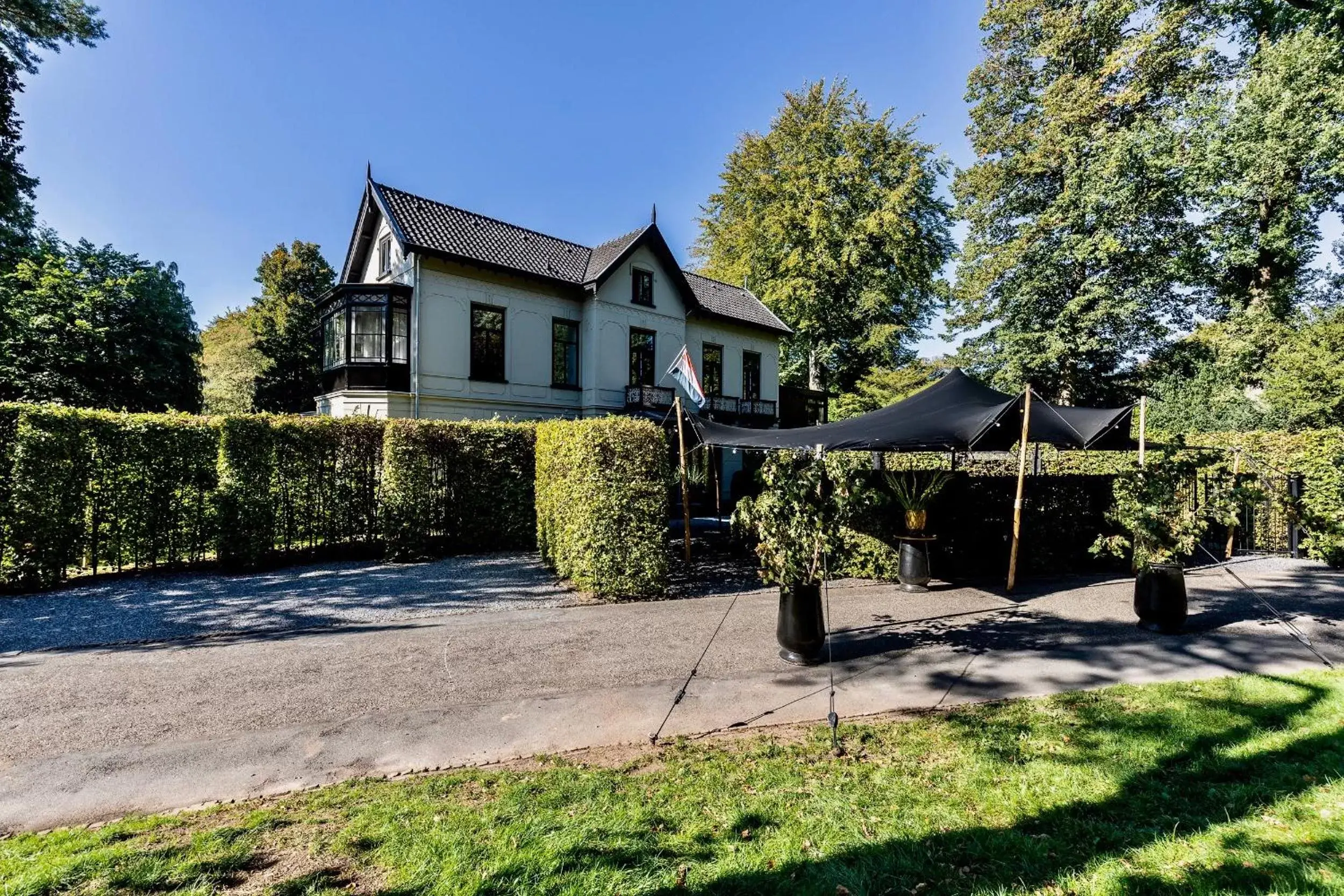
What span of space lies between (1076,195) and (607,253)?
16.2 meters

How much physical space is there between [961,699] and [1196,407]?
33.4m

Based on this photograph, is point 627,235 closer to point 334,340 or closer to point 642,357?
point 642,357

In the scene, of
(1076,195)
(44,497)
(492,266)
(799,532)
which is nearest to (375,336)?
(492,266)

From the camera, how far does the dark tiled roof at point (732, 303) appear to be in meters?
22.1

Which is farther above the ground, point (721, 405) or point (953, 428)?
point (721, 405)

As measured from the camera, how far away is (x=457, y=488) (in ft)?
34.3

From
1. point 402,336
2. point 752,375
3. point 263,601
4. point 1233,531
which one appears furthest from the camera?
point 752,375

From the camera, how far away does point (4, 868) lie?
2.29m

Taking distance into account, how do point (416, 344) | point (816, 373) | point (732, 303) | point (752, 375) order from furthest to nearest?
point (816, 373) → point (752, 375) → point (732, 303) → point (416, 344)

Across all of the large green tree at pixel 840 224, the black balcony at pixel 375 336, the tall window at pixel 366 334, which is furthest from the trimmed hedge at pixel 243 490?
the large green tree at pixel 840 224

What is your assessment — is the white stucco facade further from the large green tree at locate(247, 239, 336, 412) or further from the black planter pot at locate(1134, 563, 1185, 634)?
the black planter pot at locate(1134, 563, 1185, 634)

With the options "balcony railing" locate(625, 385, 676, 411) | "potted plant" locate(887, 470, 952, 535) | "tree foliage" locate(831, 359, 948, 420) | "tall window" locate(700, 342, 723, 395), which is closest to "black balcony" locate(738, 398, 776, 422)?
"tall window" locate(700, 342, 723, 395)

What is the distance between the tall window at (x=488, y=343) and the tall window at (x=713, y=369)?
26.8 feet

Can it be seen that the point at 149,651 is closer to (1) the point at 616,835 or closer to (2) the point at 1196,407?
(1) the point at 616,835
